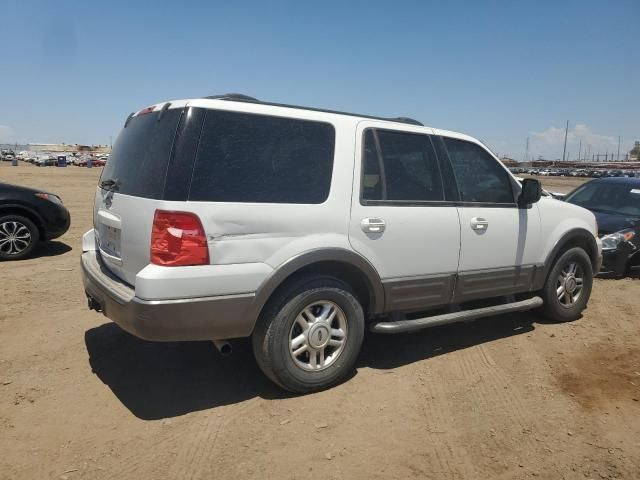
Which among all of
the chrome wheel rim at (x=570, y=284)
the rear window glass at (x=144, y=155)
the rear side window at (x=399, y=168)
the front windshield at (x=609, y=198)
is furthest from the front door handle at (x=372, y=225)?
Answer: the front windshield at (x=609, y=198)

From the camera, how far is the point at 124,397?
3.55 m

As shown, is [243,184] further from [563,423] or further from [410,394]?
[563,423]

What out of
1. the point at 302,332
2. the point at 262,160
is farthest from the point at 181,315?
the point at 262,160

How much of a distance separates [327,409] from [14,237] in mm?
6272

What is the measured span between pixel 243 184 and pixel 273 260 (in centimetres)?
53

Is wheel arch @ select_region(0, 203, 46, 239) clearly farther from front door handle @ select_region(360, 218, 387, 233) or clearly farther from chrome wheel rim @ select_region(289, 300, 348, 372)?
front door handle @ select_region(360, 218, 387, 233)

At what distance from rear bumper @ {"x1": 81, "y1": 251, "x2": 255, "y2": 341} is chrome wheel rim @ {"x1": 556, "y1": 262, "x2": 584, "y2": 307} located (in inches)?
143

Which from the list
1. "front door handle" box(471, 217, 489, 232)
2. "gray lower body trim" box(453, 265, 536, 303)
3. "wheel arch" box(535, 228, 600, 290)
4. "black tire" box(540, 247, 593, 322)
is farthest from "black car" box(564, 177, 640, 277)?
"front door handle" box(471, 217, 489, 232)

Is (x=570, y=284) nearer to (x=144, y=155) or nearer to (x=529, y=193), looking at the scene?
(x=529, y=193)

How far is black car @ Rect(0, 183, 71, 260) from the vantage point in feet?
24.6

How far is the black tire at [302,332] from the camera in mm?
3383

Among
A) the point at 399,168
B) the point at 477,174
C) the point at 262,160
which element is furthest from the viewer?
the point at 477,174

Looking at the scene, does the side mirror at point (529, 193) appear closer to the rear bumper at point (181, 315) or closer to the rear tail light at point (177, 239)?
the rear bumper at point (181, 315)

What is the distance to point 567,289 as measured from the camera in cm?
539
